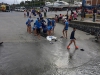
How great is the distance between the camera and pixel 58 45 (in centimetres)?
1606

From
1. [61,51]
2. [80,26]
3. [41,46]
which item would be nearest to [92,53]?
[61,51]

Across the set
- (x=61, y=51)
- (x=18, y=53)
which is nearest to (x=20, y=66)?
(x=18, y=53)

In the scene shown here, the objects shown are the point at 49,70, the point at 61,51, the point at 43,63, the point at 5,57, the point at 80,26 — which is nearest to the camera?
the point at 49,70

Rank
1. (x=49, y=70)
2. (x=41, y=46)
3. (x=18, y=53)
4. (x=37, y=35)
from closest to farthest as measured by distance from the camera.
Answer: (x=49, y=70), (x=18, y=53), (x=41, y=46), (x=37, y=35)

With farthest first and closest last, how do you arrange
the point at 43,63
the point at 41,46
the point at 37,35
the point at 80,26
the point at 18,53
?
the point at 80,26, the point at 37,35, the point at 41,46, the point at 18,53, the point at 43,63

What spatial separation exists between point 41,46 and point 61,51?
6.14 feet

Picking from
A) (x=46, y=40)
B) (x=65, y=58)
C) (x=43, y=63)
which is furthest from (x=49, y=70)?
(x=46, y=40)

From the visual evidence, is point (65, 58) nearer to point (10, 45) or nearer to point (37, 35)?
point (10, 45)

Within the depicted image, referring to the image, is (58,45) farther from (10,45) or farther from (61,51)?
(10,45)

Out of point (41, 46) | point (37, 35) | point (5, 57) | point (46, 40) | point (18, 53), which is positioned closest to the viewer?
point (5, 57)

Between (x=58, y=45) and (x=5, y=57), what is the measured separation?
17.0ft

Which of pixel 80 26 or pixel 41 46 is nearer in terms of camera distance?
pixel 41 46

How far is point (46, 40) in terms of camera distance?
17.5 m

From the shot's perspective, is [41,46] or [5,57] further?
[41,46]
